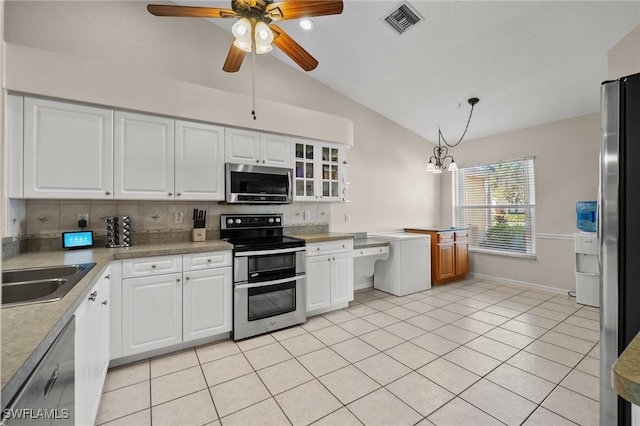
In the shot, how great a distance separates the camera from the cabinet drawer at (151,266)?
8.11 feet

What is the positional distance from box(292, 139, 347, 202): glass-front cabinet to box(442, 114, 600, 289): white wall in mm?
2931

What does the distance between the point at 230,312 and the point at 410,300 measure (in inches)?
96.6

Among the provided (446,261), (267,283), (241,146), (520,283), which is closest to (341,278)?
(267,283)

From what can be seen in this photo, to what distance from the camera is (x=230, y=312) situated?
2902mm

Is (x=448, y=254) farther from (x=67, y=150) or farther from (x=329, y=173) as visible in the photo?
(x=67, y=150)

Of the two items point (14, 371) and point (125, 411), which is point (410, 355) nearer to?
point (125, 411)

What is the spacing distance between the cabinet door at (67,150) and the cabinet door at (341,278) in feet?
7.85

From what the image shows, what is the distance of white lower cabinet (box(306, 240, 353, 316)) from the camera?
346 cm

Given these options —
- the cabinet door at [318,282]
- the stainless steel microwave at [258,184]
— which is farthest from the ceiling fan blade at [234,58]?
the cabinet door at [318,282]

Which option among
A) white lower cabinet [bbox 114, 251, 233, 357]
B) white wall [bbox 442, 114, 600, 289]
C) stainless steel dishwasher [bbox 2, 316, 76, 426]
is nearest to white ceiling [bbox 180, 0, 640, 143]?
white wall [bbox 442, 114, 600, 289]

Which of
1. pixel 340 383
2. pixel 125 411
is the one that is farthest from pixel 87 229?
pixel 340 383

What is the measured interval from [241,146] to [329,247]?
4.96ft

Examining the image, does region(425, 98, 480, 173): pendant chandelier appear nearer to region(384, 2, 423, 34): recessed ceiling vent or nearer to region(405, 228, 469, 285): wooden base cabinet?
region(405, 228, 469, 285): wooden base cabinet

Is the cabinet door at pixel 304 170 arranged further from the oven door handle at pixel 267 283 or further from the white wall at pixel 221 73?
the oven door handle at pixel 267 283
